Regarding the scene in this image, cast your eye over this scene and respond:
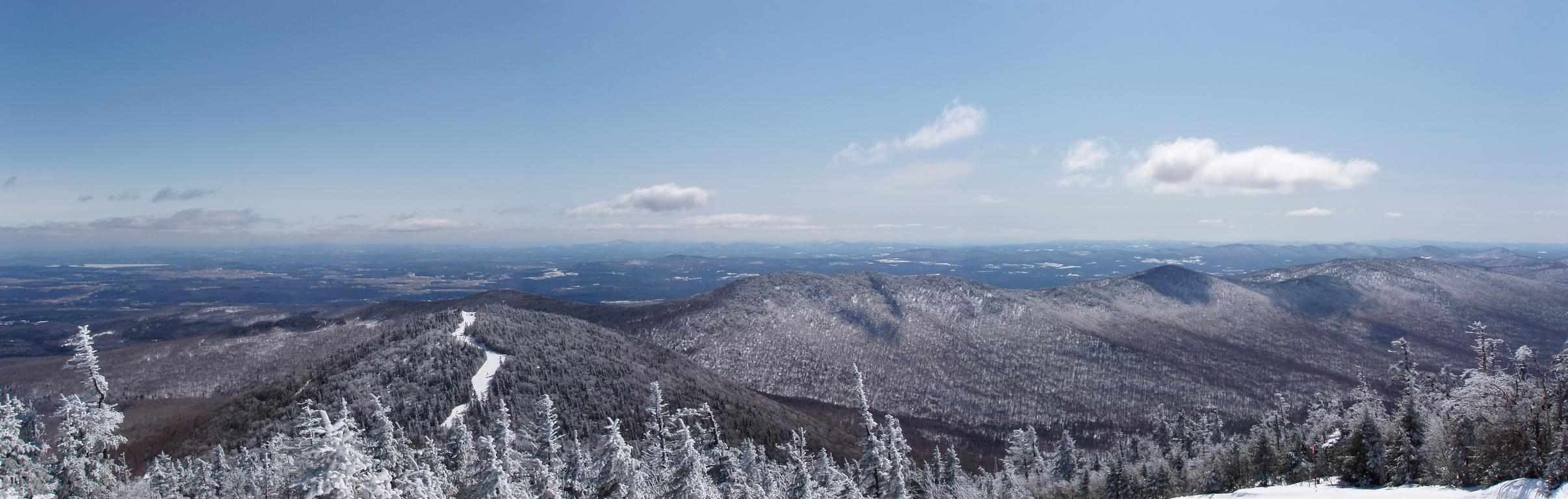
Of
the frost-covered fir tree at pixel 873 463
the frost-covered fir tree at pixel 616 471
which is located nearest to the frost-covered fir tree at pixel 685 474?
the frost-covered fir tree at pixel 616 471

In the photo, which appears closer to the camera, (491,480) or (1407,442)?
(491,480)

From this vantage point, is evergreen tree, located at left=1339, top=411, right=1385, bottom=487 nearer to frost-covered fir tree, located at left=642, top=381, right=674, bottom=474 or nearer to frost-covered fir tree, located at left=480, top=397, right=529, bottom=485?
frost-covered fir tree, located at left=642, top=381, right=674, bottom=474

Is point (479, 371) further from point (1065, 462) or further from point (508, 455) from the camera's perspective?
point (1065, 462)

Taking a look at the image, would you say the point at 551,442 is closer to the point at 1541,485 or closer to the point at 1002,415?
the point at 1541,485

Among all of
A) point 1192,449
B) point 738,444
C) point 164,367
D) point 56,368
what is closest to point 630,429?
point 738,444

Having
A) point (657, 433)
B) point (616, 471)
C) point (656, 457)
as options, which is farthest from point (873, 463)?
point (616, 471)

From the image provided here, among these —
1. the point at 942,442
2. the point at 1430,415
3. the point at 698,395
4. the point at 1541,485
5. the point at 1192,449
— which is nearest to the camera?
the point at 1541,485
